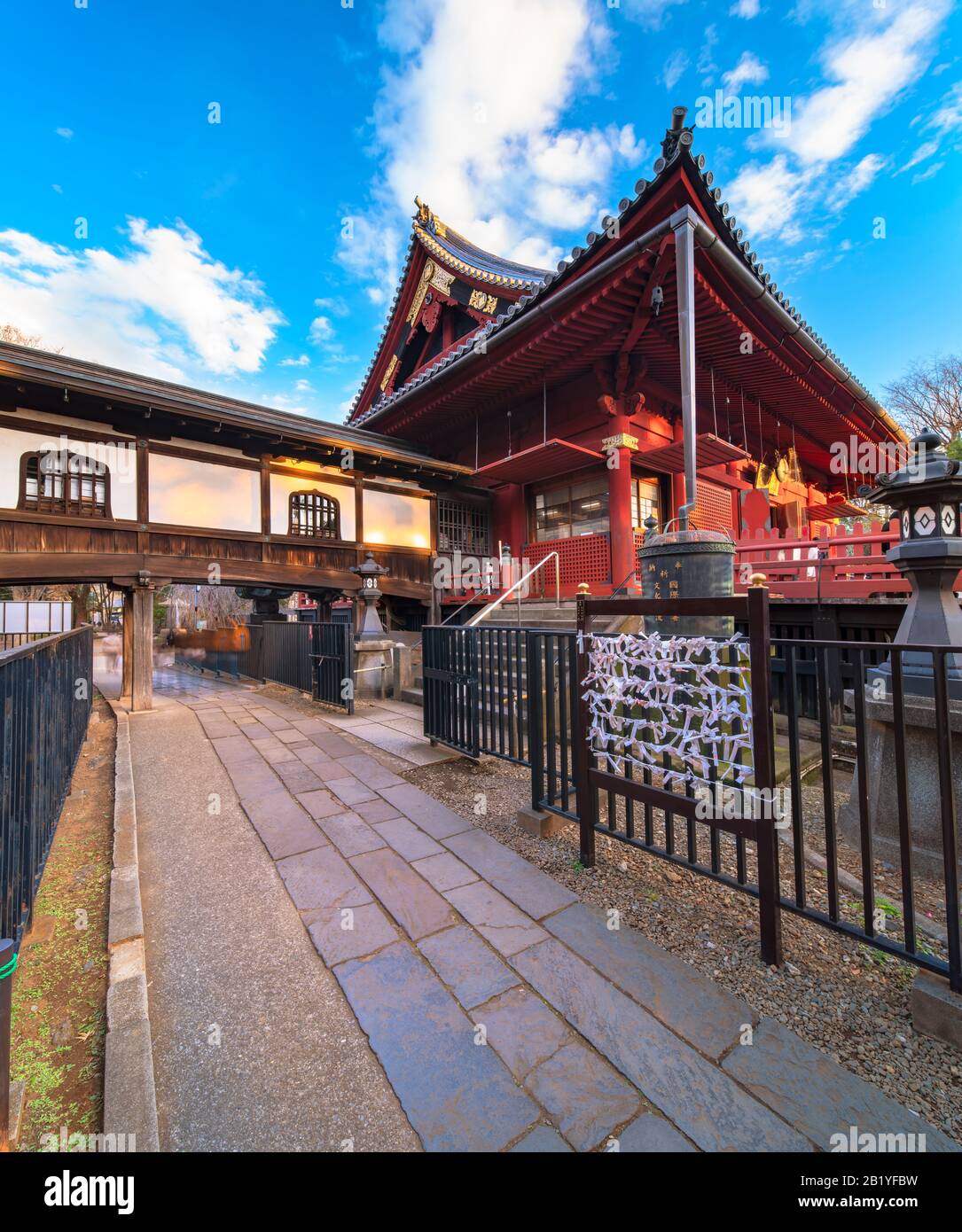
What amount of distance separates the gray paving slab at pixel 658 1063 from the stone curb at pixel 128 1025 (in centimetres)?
132

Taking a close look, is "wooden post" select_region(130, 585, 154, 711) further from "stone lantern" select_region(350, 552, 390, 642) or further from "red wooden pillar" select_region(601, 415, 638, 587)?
"red wooden pillar" select_region(601, 415, 638, 587)

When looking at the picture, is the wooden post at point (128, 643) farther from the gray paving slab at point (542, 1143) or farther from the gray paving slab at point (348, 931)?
the gray paving slab at point (542, 1143)

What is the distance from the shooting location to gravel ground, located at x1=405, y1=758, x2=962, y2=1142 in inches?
62.4

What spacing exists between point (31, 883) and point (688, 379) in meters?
7.69

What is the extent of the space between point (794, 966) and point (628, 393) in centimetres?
915

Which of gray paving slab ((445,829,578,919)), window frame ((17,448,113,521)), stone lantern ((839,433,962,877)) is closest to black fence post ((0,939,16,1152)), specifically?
gray paving slab ((445,829,578,919))

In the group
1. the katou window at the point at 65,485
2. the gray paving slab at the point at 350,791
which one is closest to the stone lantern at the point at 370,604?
the gray paving slab at the point at 350,791

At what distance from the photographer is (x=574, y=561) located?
10.2 metres

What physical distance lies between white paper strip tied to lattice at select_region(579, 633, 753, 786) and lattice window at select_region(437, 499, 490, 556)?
1007cm

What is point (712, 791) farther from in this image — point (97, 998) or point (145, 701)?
point (145, 701)

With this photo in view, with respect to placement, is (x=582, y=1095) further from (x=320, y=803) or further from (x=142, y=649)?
(x=142, y=649)

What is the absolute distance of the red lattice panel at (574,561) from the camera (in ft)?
31.7

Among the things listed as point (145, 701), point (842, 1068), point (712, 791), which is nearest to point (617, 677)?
point (712, 791)
